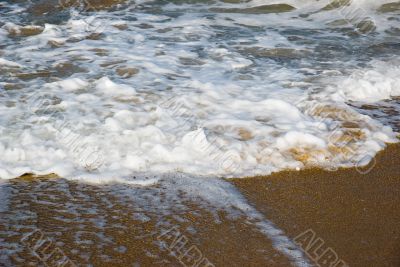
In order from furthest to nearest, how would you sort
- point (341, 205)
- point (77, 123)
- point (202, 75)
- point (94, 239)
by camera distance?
point (202, 75) → point (77, 123) → point (341, 205) → point (94, 239)

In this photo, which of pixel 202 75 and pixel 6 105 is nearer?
pixel 6 105

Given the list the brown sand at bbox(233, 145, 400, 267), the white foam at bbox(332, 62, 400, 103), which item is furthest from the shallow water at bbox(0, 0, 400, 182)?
the brown sand at bbox(233, 145, 400, 267)

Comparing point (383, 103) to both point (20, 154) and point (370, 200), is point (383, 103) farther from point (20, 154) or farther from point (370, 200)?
point (20, 154)

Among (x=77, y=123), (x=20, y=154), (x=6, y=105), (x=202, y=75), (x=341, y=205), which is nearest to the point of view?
(x=341, y=205)

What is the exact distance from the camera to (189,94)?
4.76 m

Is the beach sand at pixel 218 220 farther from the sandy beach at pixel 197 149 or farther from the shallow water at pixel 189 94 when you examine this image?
the shallow water at pixel 189 94

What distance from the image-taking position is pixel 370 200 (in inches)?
126

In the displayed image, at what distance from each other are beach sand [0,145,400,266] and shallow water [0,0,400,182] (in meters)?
0.22

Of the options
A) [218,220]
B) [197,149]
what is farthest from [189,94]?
[218,220]

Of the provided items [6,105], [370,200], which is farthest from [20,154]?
[370,200]

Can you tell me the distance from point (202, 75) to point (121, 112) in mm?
1311

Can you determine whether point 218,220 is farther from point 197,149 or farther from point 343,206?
point 197,149

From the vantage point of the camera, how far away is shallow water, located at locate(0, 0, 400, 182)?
3.71 metres

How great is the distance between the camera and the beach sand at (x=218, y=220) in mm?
2623
